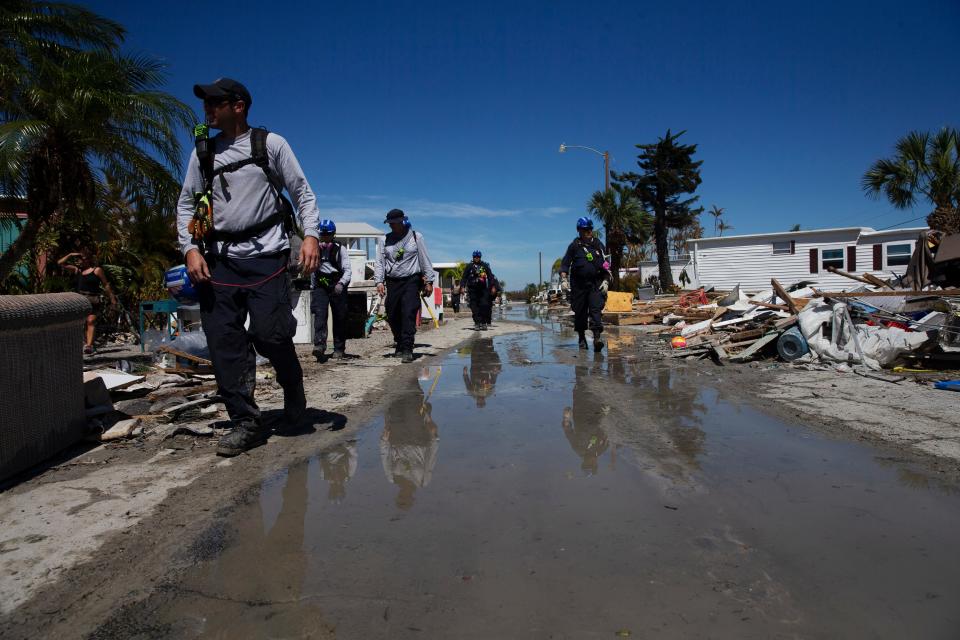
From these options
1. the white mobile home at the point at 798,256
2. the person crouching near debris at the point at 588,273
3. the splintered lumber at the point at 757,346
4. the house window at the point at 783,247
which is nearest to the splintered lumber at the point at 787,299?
the splintered lumber at the point at 757,346

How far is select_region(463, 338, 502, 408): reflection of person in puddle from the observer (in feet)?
18.2

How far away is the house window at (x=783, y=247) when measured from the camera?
35406 mm

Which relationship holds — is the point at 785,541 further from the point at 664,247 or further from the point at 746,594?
the point at 664,247

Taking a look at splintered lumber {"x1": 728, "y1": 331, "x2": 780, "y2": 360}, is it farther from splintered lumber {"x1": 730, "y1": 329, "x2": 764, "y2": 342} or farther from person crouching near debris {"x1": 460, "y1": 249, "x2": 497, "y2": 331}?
person crouching near debris {"x1": 460, "y1": 249, "x2": 497, "y2": 331}

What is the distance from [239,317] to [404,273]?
4453 mm

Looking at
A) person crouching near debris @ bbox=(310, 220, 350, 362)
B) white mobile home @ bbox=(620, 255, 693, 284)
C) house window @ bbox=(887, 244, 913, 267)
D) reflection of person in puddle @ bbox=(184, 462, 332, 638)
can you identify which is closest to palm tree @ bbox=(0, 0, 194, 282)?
person crouching near debris @ bbox=(310, 220, 350, 362)

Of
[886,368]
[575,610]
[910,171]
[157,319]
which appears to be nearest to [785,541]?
[575,610]

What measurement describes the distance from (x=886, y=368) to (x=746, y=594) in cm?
618

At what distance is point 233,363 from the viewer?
11.9ft

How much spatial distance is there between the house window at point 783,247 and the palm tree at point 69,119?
112 ft

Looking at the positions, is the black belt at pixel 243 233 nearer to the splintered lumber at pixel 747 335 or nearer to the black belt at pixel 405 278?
the black belt at pixel 405 278

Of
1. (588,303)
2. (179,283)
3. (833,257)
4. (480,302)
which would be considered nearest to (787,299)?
(588,303)

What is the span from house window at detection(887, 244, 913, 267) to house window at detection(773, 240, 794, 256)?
4.95 metres

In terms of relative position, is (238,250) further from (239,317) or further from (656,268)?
(656,268)
